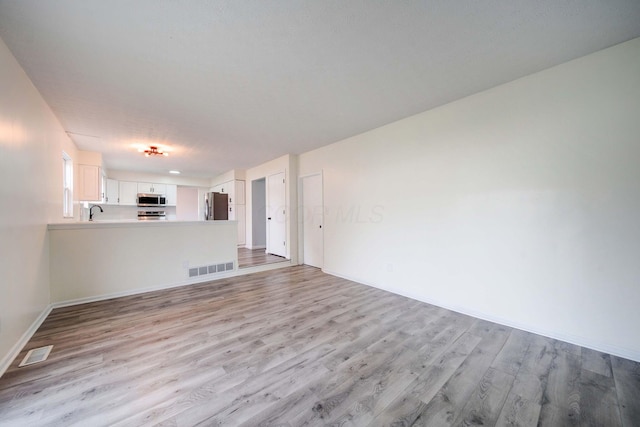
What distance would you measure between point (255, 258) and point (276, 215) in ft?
3.72

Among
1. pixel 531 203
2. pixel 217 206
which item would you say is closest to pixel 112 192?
pixel 217 206

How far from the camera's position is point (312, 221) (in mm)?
5133

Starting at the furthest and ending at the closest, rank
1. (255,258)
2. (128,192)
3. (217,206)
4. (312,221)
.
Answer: (128,192)
(217,206)
(255,258)
(312,221)

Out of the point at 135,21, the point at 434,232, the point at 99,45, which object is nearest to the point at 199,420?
the point at 135,21

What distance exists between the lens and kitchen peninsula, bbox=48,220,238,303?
3.10m

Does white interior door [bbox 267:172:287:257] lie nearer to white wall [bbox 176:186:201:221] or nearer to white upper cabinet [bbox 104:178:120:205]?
white wall [bbox 176:186:201:221]

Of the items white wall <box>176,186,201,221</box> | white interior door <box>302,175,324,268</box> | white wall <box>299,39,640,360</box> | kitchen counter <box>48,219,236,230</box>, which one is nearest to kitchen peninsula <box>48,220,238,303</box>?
kitchen counter <box>48,219,236,230</box>

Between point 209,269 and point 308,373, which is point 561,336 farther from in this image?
point 209,269

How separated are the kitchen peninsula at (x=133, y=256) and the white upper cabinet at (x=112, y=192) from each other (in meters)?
4.06

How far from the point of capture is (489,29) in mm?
1747

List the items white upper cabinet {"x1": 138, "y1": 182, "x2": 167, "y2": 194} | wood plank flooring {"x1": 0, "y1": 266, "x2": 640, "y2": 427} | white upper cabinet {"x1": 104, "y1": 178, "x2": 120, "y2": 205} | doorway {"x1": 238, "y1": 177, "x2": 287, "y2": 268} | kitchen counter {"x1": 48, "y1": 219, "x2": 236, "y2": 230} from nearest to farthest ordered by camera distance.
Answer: wood plank flooring {"x1": 0, "y1": 266, "x2": 640, "y2": 427}
kitchen counter {"x1": 48, "y1": 219, "x2": 236, "y2": 230}
white upper cabinet {"x1": 104, "y1": 178, "x2": 120, "y2": 205}
doorway {"x1": 238, "y1": 177, "x2": 287, "y2": 268}
white upper cabinet {"x1": 138, "y1": 182, "x2": 167, "y2": 194}

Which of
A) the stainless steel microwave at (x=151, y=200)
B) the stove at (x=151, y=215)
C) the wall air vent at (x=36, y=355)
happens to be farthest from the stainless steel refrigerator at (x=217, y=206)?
the wall air vent at (x=36, y=355)

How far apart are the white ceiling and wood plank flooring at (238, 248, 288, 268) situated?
2927 mm

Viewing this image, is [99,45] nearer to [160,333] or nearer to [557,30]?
[160,333]
